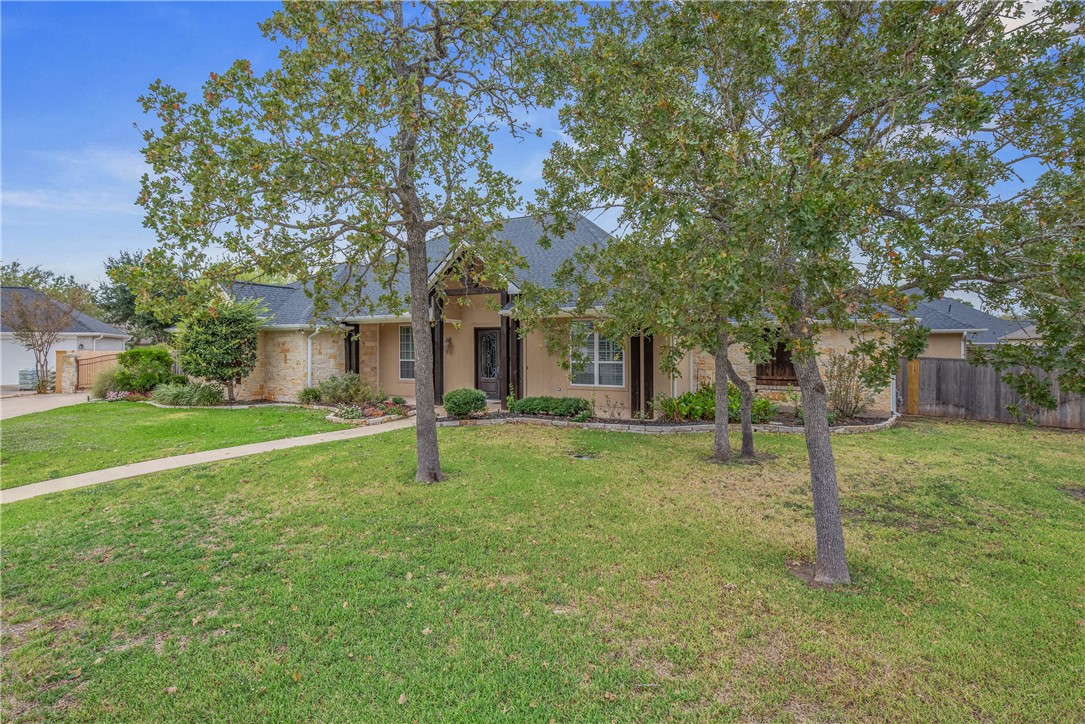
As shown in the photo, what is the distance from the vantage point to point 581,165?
5.02m

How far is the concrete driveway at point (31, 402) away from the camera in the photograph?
1461 cm

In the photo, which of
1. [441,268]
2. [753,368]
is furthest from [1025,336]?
[441,268]

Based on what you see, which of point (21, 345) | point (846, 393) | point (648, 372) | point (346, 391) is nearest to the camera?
point (648, 372)

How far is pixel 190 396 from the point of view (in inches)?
595

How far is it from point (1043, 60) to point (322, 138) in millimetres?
6616

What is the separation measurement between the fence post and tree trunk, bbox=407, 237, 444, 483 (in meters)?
13.6

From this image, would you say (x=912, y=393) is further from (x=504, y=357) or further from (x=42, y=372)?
(x=42, y=372)

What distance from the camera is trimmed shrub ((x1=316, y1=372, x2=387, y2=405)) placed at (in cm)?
1459

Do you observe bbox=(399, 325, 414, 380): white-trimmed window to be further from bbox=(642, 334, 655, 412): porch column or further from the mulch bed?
bbox=(642, 334, 655, 412): porch column

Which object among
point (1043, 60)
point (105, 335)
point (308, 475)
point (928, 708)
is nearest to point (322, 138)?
point (308, 475)

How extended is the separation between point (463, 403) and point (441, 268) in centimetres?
358

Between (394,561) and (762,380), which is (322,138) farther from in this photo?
(762,380)

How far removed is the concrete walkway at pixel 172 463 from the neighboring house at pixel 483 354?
2180 mm

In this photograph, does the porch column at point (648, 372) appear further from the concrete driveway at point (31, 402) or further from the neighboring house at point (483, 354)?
the concrete driveway at point (31, 402)
